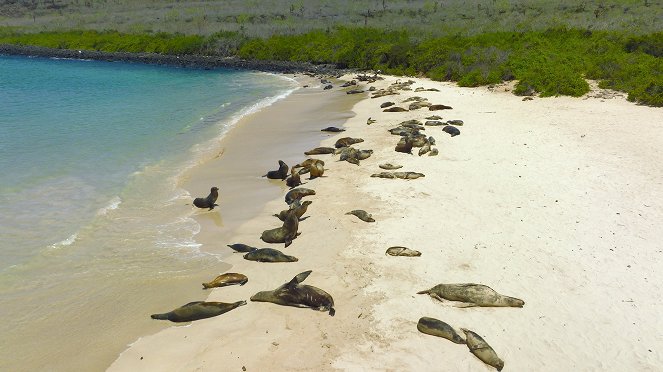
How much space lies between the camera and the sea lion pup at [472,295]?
22.2ft

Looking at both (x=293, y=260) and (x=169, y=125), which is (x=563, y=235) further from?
(x=169, y=125)

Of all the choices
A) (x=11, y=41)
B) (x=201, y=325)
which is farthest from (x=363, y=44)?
(x=11, y=41)

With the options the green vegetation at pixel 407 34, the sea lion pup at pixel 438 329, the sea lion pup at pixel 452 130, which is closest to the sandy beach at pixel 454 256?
the sea lion pup at pixel 438 329

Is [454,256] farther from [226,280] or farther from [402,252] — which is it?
[226,280]

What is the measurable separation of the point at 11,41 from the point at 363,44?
55.0 metres

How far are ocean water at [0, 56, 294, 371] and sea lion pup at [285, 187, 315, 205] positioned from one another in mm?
2154

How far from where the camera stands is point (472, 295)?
6852 mm

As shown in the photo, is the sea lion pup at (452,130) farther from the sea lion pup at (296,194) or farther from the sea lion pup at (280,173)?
the sea lion pup at (296,194)

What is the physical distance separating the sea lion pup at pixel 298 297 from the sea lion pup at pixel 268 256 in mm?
1124

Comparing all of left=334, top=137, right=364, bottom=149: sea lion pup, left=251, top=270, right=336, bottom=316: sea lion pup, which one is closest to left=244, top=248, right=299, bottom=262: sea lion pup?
left=251, top=270, right=336, bottom=316: sea lion pup

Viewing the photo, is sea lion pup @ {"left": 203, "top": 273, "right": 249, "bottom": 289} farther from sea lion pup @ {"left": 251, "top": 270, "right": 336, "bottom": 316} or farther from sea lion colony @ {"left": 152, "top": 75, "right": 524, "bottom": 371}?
sea lion pup @ {"left": 251, "top": 270, "right": 336, "bottom": 316}

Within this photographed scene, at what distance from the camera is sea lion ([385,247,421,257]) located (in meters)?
8.11

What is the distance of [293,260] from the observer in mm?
8281

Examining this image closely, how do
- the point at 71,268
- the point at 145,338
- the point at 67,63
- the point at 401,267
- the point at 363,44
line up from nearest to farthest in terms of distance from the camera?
the point at 145,338, the point at 401,267, the point at 71,268, the point at 363,44, the point at 67,63
